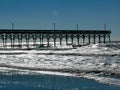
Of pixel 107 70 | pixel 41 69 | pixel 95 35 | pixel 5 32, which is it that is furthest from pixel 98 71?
pixel 95 35

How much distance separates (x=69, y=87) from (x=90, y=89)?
2.77 feet

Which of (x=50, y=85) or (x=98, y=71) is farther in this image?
(x=98, y=71)

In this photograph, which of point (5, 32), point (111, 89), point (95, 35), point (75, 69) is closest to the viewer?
point (111, 89)

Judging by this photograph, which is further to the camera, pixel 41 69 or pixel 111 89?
pixel 41 69

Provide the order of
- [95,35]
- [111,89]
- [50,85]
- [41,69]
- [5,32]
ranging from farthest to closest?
[95,35], [5,32], [41,69], [50,85], [111,89]

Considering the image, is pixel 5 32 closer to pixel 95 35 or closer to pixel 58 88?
pixel 95 35

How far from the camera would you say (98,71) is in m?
16.2

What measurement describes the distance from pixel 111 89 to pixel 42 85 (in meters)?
2.64

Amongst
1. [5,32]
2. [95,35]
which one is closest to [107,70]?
[5,32]

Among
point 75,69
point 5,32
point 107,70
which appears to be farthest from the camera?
point 5,32

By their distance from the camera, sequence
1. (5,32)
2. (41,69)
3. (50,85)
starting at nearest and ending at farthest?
(50,85), (41,69), (5,32)

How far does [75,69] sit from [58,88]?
244 inches

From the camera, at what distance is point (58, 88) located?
11.5 metres

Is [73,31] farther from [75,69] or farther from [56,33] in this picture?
[75,69]
